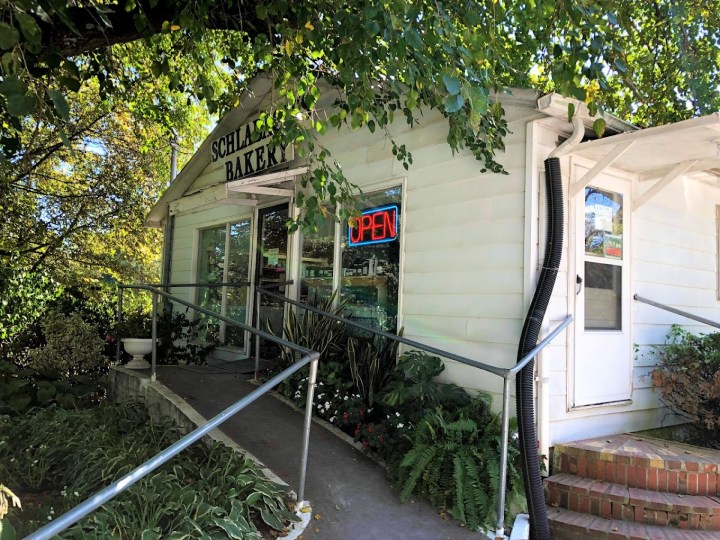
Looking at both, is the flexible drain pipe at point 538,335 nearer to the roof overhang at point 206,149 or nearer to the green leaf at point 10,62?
the green leaf at point 10,62

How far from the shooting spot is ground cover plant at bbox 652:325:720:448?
422cm

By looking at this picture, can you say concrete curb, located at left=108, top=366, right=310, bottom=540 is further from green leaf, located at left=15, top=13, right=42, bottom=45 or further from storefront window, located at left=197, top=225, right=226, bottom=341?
green leaf, located at left=15, top=13, right=42, bottom=45

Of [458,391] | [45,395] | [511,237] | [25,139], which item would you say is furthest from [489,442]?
[25,139]

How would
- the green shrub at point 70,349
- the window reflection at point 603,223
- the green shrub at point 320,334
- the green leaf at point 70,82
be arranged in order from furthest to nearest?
the green shrub at point 70,349 → the green shrub at point 320,334 → the window reflection at point 603,223 → the green leaf at point 70,82

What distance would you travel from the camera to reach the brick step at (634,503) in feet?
10.9

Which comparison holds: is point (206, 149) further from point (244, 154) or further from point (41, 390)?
point (41, 390)

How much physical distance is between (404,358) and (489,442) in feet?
3.92

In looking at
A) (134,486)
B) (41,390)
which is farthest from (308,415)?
(41,390)

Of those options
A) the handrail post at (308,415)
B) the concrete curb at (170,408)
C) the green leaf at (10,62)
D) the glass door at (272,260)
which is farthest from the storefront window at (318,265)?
the green leaf at (10,62)

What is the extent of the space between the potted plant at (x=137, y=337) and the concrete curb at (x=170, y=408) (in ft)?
0.67

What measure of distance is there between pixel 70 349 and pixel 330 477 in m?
5.67

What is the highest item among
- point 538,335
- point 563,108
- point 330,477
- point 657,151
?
point 563,108

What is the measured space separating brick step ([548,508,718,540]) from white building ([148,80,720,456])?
1.87 ft

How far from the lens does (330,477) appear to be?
3.71 meters
